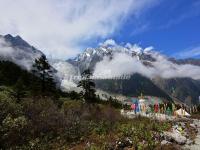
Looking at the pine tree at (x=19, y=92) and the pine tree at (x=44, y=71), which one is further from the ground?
the pine tree at (x=44, y=71)

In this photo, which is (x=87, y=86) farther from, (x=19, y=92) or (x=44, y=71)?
(x=19, y=92)

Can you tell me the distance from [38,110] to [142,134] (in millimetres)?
10500

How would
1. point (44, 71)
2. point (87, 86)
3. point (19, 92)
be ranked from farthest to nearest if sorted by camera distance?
point (87, 86)
point (44, 71)
point (19, 92)

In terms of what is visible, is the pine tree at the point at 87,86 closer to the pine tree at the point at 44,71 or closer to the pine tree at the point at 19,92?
the pine tree at the point at 44,71

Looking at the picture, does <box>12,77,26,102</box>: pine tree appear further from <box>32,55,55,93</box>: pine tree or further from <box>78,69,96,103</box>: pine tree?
<box>78,69,96,103</box>: pine tree

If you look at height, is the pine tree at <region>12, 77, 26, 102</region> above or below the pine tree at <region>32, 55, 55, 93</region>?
below

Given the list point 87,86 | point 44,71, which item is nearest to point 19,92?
point 44,71

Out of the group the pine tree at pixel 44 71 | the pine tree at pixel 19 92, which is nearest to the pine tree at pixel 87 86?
the pine tree at pixel 44 71

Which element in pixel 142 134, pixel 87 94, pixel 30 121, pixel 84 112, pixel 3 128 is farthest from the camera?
pixel 87 94

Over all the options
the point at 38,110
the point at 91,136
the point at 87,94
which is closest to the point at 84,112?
the point at 38,110

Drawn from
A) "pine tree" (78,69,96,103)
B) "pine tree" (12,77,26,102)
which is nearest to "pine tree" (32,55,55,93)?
"pine tree" (78,69,96,103)

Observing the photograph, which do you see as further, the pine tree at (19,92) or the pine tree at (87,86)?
the pine tree at (87,86)

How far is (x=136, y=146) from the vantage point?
826 inches

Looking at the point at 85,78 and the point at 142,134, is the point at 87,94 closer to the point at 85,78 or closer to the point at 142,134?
the point at 85,78
